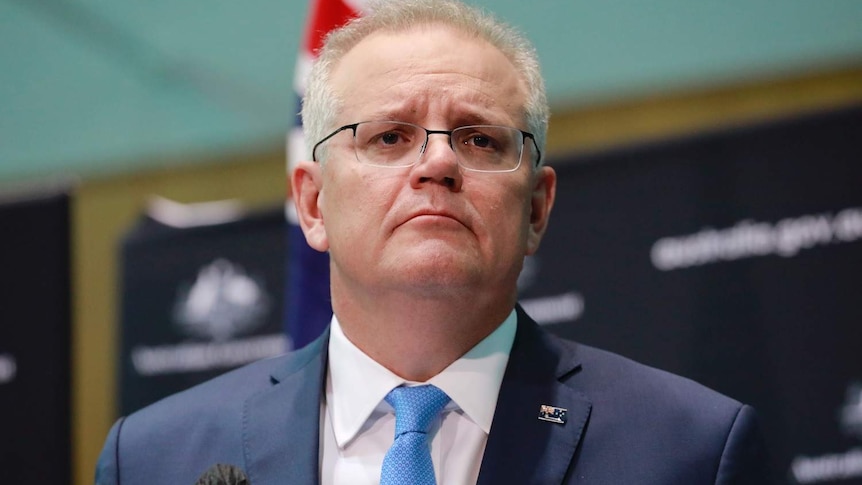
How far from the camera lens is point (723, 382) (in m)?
2.75

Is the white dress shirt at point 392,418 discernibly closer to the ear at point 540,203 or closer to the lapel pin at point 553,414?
the lapel pin at point 553,414

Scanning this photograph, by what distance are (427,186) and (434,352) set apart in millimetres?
338

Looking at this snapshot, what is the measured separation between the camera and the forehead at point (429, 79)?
2.06m

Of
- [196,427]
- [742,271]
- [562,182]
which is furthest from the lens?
[562,182]

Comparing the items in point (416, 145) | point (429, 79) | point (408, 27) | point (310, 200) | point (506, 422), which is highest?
point (408, 27)

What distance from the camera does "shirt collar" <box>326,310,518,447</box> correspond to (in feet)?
6.69

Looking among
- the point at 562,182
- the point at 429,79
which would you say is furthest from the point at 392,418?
the point at 562,182

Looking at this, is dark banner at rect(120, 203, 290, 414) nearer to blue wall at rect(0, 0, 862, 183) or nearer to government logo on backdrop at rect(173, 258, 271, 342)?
government logo on backdrop at rect(173, 258, 271, 342)

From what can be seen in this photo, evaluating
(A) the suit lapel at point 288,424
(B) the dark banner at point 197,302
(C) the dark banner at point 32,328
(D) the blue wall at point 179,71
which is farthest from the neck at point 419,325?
(D) the blue wall at point 179,71

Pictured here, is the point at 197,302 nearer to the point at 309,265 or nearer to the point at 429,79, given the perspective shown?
the point at 309,265

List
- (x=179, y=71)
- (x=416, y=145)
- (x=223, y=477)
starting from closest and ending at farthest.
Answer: (x=223, y=477), (x=416, y=145), (x=179, y=71)

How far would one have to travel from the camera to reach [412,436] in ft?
6.42

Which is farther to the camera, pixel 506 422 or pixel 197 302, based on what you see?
pixel 197 302

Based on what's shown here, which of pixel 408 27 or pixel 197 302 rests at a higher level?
pixel 408 27
